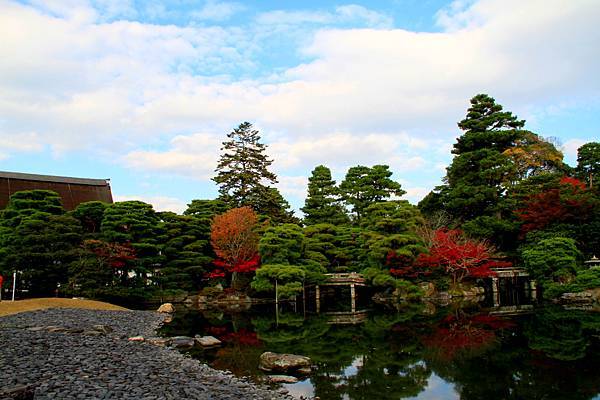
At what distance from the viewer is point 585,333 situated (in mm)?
13445

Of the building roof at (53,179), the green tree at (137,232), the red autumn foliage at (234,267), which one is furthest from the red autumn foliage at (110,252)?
the building roof at (53,179)

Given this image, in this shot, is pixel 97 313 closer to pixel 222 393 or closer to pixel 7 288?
pixel 7 288

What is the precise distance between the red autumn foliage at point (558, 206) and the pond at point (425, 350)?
21.8ft

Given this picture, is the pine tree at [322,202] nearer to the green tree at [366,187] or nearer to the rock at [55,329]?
the green tree at [366,187]

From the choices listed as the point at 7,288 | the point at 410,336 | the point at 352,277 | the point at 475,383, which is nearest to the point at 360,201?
the point at 352,277

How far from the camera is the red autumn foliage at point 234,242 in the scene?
2453cm

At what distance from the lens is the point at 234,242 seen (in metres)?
24.7

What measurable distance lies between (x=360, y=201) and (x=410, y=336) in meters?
19.2

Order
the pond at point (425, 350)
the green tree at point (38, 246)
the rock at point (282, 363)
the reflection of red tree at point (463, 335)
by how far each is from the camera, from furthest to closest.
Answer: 1. the green tree at point (38, 246)
2. the reflection of red tree at point (463, 335)
3. the rock at point (282, 363)
4. the pond at point (425, 350)

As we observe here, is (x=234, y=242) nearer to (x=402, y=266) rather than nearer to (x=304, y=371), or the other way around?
(x=402, y=266)

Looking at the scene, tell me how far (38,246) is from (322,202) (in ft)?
60.3

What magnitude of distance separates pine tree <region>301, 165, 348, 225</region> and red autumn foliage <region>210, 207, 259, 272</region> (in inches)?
301

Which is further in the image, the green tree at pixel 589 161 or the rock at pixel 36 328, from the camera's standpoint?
the green tree at pixel 589 161

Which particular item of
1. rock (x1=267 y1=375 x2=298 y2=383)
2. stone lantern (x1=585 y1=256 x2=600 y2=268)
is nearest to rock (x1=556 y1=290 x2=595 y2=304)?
stone lantern (x1=585 y1=256 x2=600 y2=268)
